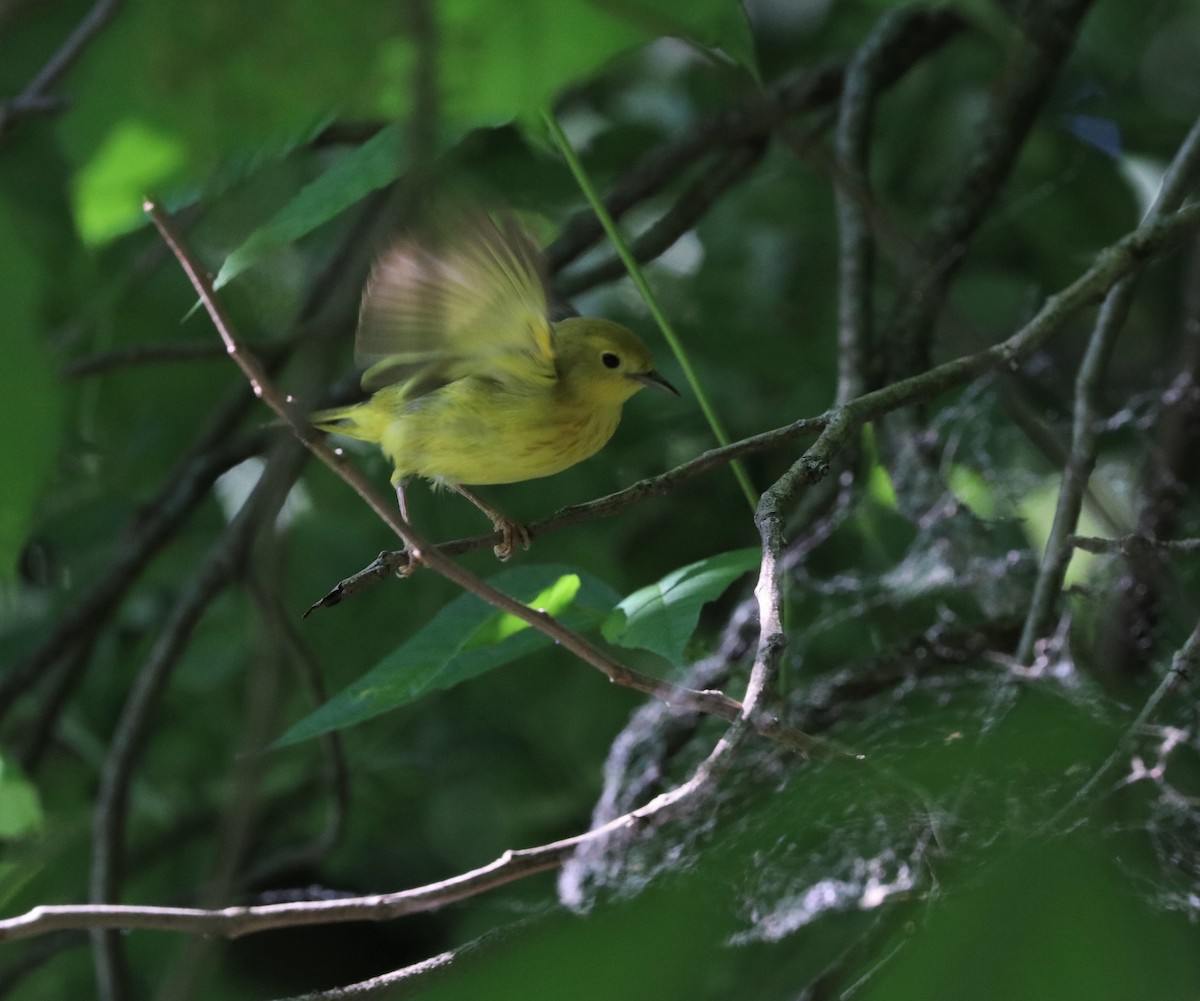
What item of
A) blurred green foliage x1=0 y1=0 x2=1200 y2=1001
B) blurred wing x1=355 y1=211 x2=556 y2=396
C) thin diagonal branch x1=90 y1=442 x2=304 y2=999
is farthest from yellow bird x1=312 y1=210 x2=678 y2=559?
thin diagonal branch x1=90 y1=442 x2=304 y2=999

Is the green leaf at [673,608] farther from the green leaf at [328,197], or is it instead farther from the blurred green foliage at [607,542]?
the green leaf at [328,197]

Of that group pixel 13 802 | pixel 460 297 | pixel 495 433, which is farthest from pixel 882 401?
pixel 13 802

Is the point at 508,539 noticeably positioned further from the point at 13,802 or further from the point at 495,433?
the point at 13,802

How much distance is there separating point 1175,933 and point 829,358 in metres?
2.28

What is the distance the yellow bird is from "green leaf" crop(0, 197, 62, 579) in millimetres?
586

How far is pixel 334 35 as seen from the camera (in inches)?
16.7

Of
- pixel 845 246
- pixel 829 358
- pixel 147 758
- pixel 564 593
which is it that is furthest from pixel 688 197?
pixel 147 758

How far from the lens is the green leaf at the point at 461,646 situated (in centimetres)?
117

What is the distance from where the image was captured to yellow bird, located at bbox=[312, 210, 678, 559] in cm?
119

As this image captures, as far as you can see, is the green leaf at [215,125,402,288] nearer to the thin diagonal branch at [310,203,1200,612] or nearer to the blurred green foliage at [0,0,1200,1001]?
the blurred green foliage at [0,0,1200,1001]

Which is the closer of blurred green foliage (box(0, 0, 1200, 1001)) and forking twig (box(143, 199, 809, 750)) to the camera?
forking twig (box(143, 199, 809, 750))

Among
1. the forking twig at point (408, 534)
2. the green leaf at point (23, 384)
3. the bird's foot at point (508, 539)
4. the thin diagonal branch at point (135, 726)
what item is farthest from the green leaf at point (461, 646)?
the thin diagonal branch at point (135, 726)

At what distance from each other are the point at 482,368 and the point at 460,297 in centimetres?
33

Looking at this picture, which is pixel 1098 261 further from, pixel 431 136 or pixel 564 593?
pixel 431 136
